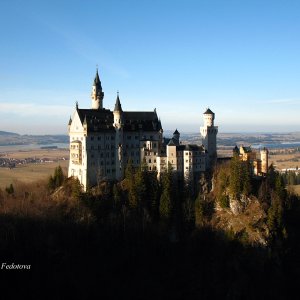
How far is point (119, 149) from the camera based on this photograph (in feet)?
298

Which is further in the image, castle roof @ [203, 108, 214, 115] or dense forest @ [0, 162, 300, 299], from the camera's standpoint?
castle roof @ [203, 108, 214, 115]

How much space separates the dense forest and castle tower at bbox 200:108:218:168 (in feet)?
24.3

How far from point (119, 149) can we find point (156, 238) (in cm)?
2049

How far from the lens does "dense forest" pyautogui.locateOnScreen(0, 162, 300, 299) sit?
244 feet

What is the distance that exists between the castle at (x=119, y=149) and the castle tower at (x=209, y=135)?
57.9 inches

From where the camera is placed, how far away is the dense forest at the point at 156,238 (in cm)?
7438

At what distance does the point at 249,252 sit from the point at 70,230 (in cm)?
3274

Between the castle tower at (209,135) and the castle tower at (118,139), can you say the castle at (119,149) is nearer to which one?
the castle tower at (118,139)

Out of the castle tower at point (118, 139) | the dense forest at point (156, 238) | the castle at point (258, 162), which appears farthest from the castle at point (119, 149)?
the castle at point (258, 162)

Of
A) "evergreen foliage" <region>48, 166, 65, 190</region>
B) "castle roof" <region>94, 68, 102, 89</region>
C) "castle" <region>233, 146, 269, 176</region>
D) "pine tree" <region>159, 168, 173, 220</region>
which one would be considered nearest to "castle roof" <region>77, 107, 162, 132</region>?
"castle roof" <region>94, 68, 102, 89</region>

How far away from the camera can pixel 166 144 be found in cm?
9406

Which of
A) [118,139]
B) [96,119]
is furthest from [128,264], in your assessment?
[96,119]

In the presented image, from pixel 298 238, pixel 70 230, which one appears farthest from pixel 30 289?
pixel 298 238

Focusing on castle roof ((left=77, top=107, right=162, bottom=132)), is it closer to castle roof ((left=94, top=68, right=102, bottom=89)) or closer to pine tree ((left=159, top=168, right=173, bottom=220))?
castle roof ((left=94, top=68, right=102, bottom=89))
